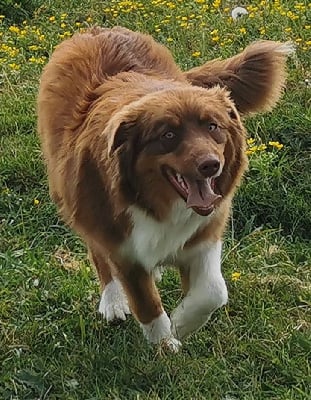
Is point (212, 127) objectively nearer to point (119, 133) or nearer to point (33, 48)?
point (119, 133)

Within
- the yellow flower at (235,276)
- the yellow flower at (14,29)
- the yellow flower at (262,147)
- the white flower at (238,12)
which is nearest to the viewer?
the yellow flower at (235,276)

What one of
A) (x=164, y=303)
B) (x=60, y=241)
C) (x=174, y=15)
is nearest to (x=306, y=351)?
(x=164, y=303)

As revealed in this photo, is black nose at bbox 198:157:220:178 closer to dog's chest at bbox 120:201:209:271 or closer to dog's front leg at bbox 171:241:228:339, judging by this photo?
dog's chest at bbox 120:201:209:271

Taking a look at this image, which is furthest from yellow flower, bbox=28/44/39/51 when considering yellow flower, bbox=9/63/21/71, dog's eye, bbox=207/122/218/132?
dog's eye, bbox=207/122/218/132

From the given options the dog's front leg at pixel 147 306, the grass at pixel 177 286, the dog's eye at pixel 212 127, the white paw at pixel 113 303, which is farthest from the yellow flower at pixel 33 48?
the dog's eye at pixel 212 127

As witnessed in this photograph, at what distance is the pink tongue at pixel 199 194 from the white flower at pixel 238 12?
3.71 meters

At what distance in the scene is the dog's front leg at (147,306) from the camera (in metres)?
3.91

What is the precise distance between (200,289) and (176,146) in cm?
78

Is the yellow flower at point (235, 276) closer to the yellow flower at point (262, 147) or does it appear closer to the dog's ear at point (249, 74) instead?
the dog's ear at point (249, 74)

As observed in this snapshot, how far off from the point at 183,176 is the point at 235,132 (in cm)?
37

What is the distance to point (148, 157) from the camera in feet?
11.5

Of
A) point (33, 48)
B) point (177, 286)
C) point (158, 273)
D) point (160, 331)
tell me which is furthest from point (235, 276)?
point (33, 48)

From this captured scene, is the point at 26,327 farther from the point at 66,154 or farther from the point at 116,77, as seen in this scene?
the point at 116,77

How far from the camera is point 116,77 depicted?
405 cm
